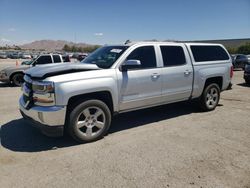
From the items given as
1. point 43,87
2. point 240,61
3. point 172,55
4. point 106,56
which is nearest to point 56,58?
point 106,56

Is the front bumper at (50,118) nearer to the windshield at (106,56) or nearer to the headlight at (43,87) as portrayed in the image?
the headlight at (43,87)

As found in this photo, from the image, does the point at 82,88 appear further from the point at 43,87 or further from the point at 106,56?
the point at 106,56

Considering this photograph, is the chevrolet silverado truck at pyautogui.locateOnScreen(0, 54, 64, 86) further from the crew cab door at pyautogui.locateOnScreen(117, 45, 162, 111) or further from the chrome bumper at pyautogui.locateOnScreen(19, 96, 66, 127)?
the chrome bumper at pyautogui.locateOnScreen(19, 96, 66, 127)

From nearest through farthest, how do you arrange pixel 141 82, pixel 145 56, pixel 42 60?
pixel 141 82 → pixel 145 56 → pixel 42 60

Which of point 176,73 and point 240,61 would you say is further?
point 240,61

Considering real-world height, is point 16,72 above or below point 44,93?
below

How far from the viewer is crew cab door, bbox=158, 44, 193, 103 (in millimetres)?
5469

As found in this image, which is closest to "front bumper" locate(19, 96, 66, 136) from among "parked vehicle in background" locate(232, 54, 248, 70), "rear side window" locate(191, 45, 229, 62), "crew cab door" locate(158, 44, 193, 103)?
"crew cab door" locate(158, 44, 193, 103)

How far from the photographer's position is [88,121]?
4.47 m

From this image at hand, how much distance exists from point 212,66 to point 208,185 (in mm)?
4169

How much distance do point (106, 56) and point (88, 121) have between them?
1564mm

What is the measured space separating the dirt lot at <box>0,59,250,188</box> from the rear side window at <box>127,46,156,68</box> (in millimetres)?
1416

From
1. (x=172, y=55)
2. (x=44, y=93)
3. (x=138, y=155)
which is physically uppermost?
(x=172, y=55)

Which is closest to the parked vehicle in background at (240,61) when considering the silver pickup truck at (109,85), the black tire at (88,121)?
the silver pickup truck at (109,85)
